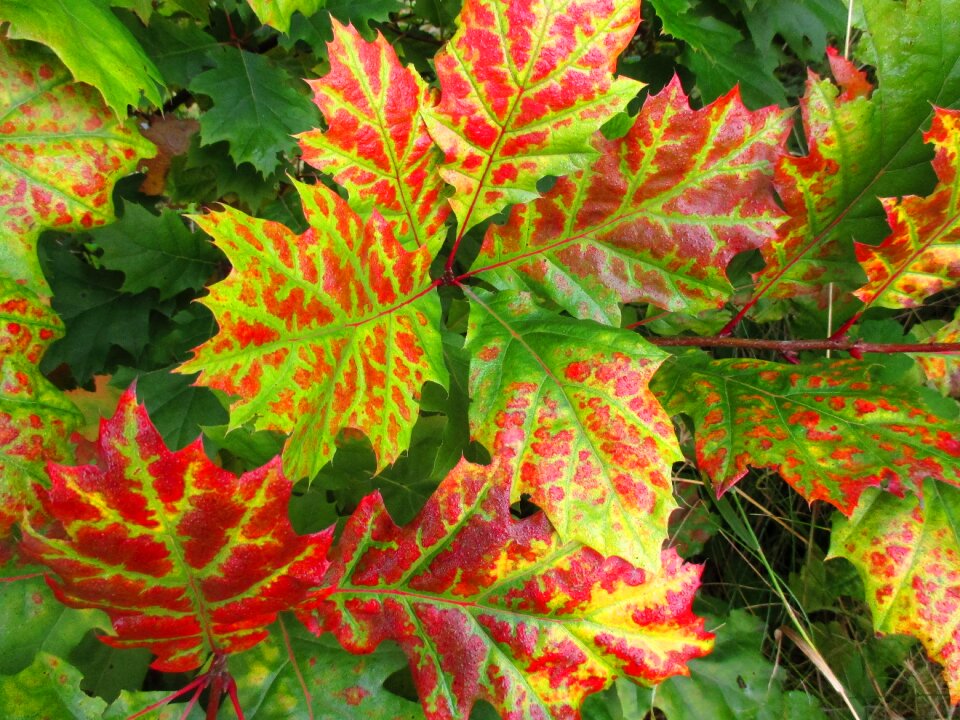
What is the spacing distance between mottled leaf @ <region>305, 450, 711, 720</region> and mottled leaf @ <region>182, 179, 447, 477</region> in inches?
4.6

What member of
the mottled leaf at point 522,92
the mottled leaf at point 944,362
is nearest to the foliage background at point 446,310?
the mottled leaf at point 944,362

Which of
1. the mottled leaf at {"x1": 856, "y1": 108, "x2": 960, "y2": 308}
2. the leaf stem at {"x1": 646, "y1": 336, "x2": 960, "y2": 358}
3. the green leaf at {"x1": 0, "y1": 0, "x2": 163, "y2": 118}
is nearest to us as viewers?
the green leaf at {"x1": 0, "y1": 0, "x2": 163, "y2": 118}

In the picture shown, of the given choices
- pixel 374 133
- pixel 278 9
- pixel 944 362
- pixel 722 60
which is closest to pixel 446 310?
pixel 374 133

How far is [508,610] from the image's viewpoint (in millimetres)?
795

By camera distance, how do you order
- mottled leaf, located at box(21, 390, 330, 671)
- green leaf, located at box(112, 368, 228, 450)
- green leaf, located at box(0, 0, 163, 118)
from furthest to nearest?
green leaf, located at box(112, 368, 228, 450)
green leaf, located at box(0, 0, 163, 118)
mottled leaf, located at box(21, 390, 330, 671)

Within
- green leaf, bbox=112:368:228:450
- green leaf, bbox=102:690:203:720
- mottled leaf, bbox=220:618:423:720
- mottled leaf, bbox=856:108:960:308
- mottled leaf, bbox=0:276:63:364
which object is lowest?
mottled leaf, bbox=220:618:423:720

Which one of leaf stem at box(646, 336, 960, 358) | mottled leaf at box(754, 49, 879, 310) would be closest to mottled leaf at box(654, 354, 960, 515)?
leaf stem at box(646, 336, 960, 358)

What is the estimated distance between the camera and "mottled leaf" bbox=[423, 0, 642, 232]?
75cm

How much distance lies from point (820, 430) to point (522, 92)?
52 centimetres

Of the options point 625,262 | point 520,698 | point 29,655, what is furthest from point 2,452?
point 625,262

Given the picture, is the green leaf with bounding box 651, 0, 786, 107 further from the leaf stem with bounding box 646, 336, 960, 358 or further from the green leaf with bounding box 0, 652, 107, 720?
the green leaf with bounding box 0, 652, 107, 720

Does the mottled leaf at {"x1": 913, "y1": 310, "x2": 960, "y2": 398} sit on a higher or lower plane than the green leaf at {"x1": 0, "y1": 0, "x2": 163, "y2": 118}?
lower

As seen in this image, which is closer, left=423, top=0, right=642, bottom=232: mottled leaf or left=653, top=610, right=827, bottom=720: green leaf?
left=423, top=0, right=642, bottom=232: mottled leaf

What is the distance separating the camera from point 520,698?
78 cm
